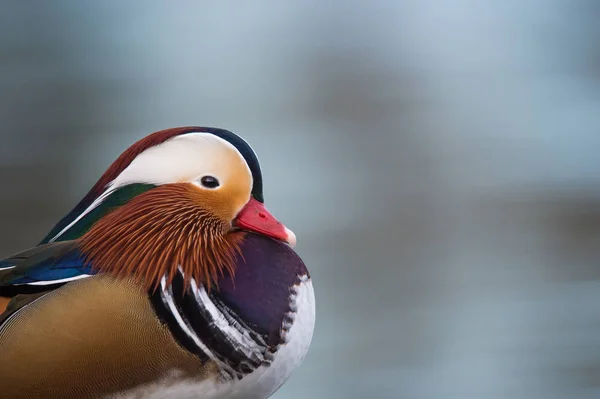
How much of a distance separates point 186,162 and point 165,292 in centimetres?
11

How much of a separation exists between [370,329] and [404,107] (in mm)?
573

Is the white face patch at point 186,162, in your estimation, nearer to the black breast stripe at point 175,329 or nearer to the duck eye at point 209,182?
the duck eye at point 209,182

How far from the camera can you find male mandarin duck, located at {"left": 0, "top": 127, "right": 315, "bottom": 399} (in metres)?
0.51

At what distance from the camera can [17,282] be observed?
527 millimetres

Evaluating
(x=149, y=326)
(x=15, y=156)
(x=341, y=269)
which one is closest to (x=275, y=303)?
(x=149, y=326)

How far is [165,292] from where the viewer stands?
52 cm

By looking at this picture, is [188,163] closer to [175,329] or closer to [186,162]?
[186,162]

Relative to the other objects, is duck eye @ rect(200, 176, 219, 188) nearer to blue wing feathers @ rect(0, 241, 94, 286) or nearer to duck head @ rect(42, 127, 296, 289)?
duck head @ rect(42, 127, 296, 289)

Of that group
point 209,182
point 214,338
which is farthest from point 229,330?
point 209,182

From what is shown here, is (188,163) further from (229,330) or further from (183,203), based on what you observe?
(229,330)

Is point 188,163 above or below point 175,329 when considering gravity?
above

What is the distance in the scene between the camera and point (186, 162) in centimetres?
57

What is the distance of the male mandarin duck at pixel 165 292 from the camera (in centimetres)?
51

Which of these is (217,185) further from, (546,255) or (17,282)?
(546,255)
